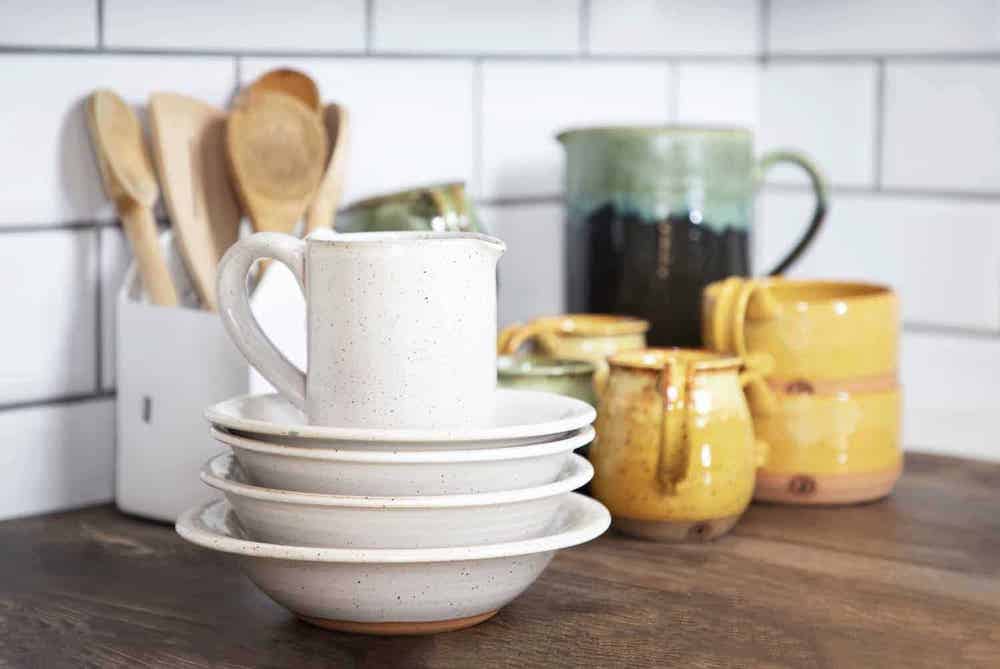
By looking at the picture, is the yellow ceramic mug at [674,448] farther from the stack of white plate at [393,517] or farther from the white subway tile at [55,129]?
the white subway tile at [55,129]

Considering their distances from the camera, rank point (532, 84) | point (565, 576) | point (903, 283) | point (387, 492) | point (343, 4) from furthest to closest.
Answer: point (903, 283), point (532, 84), point (343, 4), point (565, 576), point (387, 492)

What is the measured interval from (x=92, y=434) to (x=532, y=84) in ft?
1.76

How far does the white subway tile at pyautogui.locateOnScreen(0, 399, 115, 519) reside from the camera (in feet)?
3.26

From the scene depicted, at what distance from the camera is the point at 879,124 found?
1449 millimetres

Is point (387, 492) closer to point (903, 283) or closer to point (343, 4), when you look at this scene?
point (343, 4)

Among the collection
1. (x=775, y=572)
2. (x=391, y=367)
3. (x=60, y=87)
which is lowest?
(x=775, y=572)

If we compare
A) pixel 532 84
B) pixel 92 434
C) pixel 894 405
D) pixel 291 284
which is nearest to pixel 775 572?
pixel 894 405

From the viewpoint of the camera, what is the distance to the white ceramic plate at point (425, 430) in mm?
704

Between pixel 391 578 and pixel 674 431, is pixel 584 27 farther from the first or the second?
pixel 391 578

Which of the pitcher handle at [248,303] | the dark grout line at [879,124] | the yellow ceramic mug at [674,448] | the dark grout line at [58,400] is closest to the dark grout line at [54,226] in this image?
the dark grout line at [58,400]

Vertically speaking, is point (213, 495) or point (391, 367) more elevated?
point (391, 367)

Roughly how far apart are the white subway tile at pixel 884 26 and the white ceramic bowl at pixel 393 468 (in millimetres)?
824

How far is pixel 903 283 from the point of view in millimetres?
1454

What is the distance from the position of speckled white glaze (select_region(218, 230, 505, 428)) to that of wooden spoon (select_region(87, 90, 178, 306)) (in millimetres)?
273
